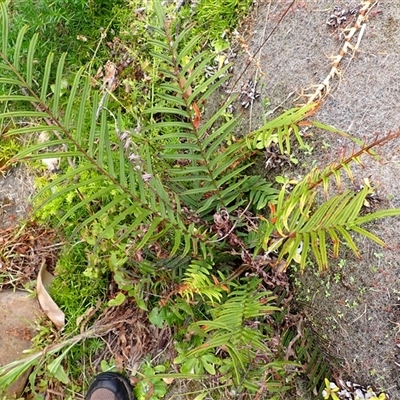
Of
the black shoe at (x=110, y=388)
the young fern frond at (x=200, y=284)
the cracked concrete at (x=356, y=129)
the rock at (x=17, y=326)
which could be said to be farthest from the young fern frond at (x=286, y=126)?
the rock at (x=17, y=326)

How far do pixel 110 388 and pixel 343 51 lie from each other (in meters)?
1.70

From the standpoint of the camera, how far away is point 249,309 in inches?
64.5

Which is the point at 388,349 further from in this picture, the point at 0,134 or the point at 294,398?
the point at 0,134

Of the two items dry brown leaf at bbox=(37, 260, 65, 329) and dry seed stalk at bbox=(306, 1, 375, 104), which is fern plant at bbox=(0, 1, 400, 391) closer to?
dry seed stalk at bbox=(306, 1, 375, 104)

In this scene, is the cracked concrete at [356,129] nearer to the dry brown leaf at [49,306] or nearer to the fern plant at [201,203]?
the fern plant at [201,203]

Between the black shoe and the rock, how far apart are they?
0.37 metres

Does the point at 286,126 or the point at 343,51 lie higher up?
the point at 343,51

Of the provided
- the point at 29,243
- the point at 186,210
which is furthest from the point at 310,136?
the point at 29,243

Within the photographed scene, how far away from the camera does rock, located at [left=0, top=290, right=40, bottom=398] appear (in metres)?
2.32

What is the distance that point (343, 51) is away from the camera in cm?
194

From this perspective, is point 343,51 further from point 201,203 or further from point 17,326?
point 17,326

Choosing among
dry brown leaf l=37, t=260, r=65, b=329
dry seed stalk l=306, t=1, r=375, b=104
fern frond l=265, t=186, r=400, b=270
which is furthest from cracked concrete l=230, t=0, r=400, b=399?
dry brown leaf l=37, t=260, r=65, b=329

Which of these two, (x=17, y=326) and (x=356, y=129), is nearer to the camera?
(x=356, y=129)

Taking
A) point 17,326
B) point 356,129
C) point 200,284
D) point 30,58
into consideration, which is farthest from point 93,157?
point 17,326
